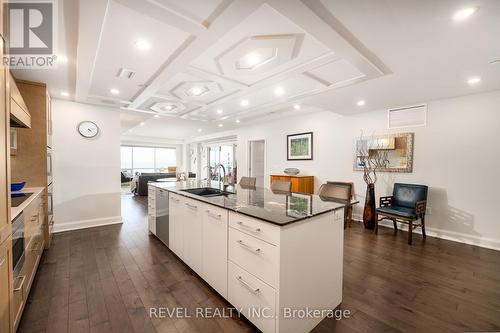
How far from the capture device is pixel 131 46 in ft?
6.61

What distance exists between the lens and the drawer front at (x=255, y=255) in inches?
53.8

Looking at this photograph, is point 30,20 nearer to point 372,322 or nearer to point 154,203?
point 154,203

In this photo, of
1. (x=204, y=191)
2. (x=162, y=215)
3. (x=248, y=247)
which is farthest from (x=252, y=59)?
(x=162, y=215)

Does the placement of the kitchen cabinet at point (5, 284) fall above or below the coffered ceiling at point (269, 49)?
below

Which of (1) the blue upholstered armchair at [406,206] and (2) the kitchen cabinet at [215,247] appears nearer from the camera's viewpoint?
(2) the kitchen cabinet at [215,247]

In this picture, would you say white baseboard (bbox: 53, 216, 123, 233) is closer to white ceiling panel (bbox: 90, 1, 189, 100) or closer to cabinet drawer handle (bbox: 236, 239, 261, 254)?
A: white ceiling panel (bbox: 90, 1, 189, 100)

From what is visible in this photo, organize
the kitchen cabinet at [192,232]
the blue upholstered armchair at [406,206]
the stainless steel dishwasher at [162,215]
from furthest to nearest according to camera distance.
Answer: the blue upholstered armchair at [406,206]
the stainless steel dishwasher at [162,215]
the kitchen cabinet at [192,232]

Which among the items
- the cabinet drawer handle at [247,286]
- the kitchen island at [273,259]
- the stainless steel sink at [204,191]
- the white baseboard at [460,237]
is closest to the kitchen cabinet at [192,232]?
the kitchen island at [273,259]

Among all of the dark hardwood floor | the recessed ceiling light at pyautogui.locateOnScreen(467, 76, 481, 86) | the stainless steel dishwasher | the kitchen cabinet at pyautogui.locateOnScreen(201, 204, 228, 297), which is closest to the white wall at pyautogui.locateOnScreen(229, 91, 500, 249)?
the dark hardwood floor

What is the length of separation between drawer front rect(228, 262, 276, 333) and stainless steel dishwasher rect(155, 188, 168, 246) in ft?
5.10

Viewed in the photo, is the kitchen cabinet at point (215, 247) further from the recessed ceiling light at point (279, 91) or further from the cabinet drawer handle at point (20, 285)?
the recessed ceiling light at point (279, 91)

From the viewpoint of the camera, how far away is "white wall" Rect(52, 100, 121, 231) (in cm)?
371

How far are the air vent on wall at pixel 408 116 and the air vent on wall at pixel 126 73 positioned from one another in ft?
14.4

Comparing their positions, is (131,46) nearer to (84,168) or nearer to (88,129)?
(88,129)
